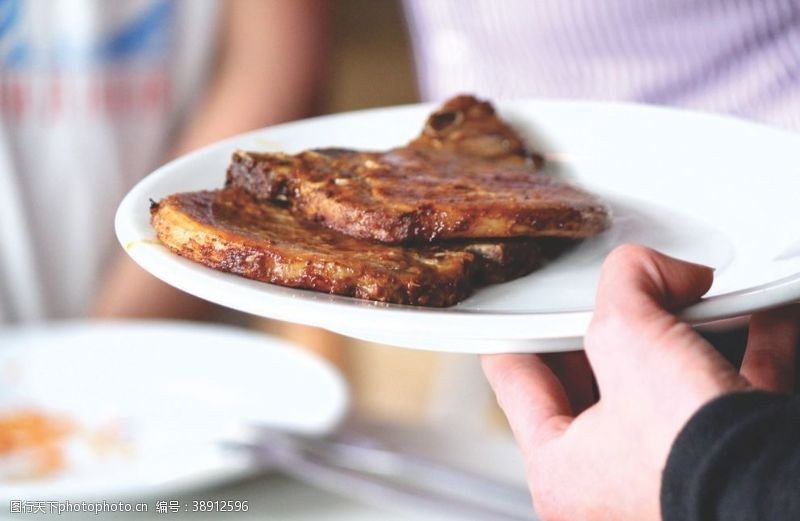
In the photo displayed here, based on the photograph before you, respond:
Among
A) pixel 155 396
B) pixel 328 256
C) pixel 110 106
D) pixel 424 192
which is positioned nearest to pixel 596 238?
pixel 424 192

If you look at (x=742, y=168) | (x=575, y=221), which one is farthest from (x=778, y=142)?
(x=575, y=221)

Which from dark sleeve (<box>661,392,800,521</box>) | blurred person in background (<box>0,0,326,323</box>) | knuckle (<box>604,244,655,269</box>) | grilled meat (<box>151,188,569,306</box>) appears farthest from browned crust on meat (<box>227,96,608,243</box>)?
blurred person in background (<box>0,0,326,323</box>)

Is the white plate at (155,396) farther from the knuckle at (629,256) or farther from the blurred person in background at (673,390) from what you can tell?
the knuckle at (629,256)

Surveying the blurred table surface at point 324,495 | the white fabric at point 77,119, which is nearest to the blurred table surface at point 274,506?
the blurred table surface at point 324,495

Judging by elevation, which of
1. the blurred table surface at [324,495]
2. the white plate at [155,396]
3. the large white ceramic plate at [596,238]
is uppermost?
the large white ceramic plate at [596,238]

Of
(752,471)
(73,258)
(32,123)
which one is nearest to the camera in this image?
(752,471)

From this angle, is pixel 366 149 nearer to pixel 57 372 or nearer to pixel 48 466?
pixel 48 466
